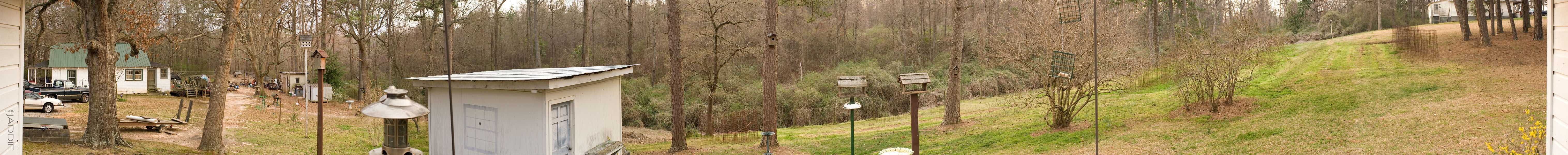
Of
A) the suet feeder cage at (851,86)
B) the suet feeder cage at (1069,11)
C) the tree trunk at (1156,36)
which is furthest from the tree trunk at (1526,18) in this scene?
the suet feeder cage at (851,86)

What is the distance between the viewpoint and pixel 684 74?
25.2m

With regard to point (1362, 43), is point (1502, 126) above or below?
below

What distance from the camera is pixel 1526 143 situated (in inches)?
337

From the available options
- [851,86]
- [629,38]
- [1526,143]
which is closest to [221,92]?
[851,86]

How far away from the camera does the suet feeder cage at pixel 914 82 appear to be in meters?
9.46

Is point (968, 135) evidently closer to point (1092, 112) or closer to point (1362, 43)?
point (1092, 112)

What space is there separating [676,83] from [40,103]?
1470cm

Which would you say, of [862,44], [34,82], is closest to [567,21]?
[862,44]

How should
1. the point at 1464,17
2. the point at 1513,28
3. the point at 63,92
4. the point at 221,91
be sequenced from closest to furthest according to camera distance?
the point at 221,91 → the point at 1513,28 → the point at 1464,17 → the point at 63,92

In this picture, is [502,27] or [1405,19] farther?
[502,27]

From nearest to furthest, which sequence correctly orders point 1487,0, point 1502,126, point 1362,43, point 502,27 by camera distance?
1. point 1502,126
2. point 1487,0
3. point 1362,43
4. point 502,27

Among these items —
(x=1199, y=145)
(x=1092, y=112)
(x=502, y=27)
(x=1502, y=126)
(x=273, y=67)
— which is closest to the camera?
(x=1502, y=126)

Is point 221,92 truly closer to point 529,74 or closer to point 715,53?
point 529,74

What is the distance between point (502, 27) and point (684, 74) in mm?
15384
